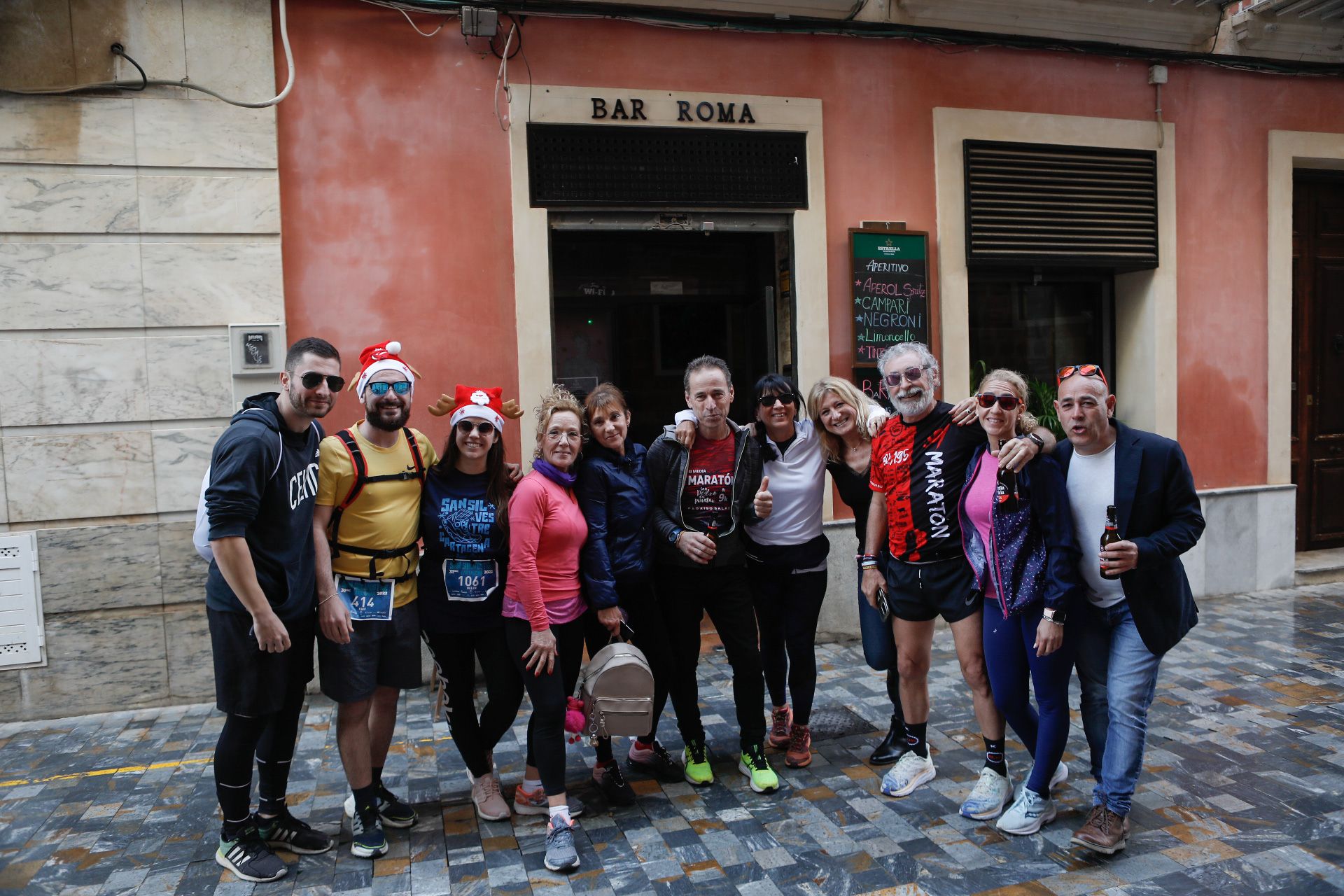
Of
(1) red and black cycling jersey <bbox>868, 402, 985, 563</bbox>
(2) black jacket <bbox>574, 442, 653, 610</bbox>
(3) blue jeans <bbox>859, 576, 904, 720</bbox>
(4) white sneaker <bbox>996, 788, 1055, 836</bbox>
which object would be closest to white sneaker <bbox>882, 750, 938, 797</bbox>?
(3) blue jeans <bbox>859, 576, 904, 720</bbox>

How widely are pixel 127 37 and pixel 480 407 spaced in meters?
3.50

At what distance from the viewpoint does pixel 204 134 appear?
5406mm

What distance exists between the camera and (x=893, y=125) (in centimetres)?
662

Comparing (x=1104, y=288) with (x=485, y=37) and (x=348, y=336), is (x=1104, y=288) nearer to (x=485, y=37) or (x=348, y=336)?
(x=485, y=37)

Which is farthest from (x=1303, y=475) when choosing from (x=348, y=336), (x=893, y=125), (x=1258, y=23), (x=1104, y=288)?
(x=348, y=336)

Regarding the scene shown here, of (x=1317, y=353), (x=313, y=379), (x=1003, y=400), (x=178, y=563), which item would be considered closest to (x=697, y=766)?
(x=1003, y=400)

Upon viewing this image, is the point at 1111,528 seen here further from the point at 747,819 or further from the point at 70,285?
the point at 70,285

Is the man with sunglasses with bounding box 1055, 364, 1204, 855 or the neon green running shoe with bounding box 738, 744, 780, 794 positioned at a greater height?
the man with sunglasses with bounding box 1055, 364, 1204, 855

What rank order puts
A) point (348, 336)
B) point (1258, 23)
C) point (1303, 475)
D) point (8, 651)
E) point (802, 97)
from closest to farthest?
point (8, 651)
point (348, 336)
point (802, 97)
point (1258, 23)
point (1303, 475)

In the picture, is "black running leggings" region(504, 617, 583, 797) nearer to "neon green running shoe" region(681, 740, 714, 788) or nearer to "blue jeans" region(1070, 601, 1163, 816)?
"neon green running shoe" region(681, 740, 714, 788)

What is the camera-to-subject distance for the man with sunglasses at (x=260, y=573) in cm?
330

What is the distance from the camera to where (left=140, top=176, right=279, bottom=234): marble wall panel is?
5.36 m

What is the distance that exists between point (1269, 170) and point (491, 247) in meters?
6.10

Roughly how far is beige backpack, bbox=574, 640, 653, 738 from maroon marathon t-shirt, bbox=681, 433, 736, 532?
0.64 m
